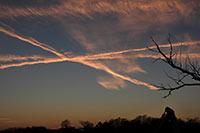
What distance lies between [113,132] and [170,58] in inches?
1500

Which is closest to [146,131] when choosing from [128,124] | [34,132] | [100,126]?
[128,124]

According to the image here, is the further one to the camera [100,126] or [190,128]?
[100,126]

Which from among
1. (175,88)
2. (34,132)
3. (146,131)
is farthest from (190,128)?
(34,132)

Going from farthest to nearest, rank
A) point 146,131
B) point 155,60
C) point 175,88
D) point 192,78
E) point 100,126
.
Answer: point 100,126 < point 146,131 < point 155,60 < point 175,88 < point 192,78

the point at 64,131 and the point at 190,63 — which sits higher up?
the point at 190,63

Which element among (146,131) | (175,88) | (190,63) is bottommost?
(146,131)

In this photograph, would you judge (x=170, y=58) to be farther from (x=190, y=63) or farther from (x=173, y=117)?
(x=173, y=117)

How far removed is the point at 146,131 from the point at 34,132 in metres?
27.4

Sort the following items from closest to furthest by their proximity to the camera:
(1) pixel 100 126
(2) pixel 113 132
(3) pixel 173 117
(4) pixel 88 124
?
(3) pixel 173 117
(2) pixel 113 132
(1) pixel 100 126
(4) pixel 88 124

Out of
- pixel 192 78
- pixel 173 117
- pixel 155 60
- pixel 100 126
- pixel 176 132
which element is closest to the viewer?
pixel 176 132

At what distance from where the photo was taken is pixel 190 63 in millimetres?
14383

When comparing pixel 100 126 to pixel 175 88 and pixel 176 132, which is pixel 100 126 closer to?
pixel 175 88

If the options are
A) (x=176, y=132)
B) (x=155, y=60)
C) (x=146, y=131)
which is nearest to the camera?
(x=176, y=132)

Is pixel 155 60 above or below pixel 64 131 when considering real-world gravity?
above
